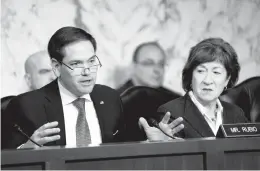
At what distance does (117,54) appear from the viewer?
3.48 m

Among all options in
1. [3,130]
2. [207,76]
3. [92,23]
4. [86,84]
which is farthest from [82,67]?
[207,76]

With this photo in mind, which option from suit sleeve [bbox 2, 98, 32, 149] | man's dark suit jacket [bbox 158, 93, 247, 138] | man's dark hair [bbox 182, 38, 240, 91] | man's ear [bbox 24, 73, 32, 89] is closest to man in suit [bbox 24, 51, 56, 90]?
man's ear [bbox 24, 73, 32, 89]

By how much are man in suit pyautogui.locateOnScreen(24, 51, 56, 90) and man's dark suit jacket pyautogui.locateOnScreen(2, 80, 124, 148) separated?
0.04 metres

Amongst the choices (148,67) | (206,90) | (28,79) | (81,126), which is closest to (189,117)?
(206,90)

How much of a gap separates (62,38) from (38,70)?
0.91 feet

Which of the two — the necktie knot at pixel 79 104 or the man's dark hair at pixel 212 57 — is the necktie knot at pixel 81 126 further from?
the man's dark hair at pixel 212 57

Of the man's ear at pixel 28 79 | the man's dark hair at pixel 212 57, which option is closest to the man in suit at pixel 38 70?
the man's ear at pixel 28 79

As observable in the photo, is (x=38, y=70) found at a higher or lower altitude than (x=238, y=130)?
higher

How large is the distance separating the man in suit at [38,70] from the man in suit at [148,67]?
540mm

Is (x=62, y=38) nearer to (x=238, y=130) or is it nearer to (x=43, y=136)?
(x=43, y=136)

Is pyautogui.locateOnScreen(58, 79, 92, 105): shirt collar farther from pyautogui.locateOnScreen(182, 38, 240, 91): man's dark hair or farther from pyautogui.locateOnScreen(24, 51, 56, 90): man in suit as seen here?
pyautogui.locateOnScreen(182, 38, 240, 91): man's dark hair

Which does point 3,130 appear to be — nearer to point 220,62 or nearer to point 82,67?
point 82,67

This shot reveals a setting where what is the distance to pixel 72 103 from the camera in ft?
10.8

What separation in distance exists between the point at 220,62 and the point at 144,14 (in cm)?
71
